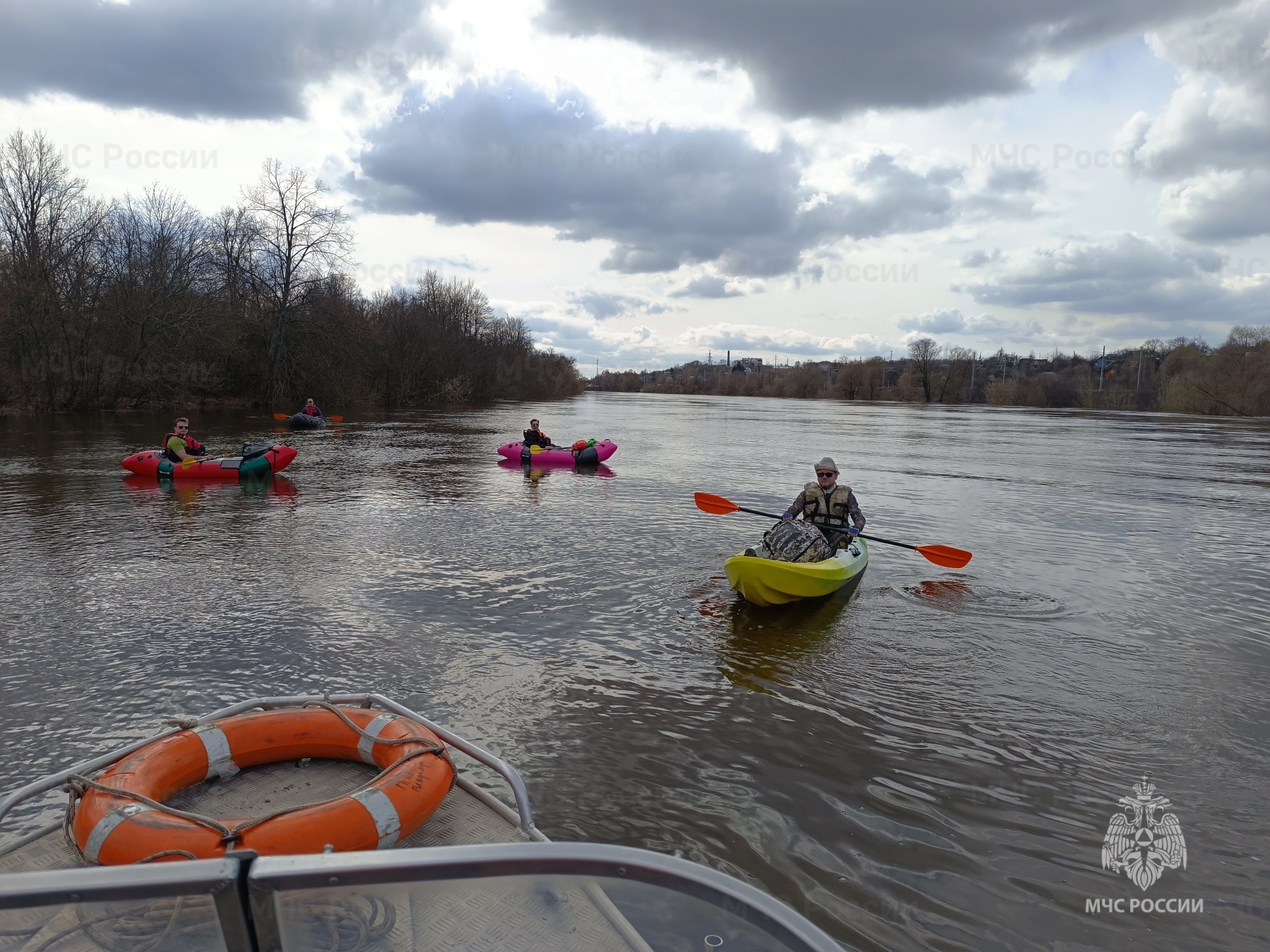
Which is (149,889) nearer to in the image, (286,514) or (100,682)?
(100,682)

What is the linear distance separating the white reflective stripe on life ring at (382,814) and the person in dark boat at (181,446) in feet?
48.6

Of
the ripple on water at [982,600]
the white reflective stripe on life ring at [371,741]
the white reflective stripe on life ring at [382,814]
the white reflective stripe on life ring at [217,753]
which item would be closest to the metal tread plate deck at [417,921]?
the white reflective stripe on life ring at [382,814]

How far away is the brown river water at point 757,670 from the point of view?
13.1 ft

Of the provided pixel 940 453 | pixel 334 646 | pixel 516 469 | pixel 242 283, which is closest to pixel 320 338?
pixel 242 283

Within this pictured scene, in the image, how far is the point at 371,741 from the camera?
3.81m

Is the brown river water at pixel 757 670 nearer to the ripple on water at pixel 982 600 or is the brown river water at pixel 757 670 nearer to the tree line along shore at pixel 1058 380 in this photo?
the ripple on water at pixel 982 600

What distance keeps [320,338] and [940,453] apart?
3207 cm

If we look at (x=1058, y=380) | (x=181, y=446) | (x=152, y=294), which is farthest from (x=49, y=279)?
(x=1058, y=380)

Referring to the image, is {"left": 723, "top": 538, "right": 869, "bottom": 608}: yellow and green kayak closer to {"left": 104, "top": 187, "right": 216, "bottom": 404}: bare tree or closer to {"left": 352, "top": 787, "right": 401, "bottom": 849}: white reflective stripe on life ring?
{"left": 352, "top": 787, "right": 401, "bottom": 849}: white reflective stripe on life ring

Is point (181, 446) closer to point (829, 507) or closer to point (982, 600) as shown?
point (829, 507)

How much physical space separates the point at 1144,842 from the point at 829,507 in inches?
214

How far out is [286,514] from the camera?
1272 centimetres

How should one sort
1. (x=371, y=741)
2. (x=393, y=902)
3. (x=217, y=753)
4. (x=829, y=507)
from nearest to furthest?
(x=393, y=902) → (x=217, y=753) → (x=371, y=741) → (x=829, y=507)

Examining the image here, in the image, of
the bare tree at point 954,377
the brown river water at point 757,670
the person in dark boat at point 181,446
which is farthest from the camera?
the bare tree at point 954,377
